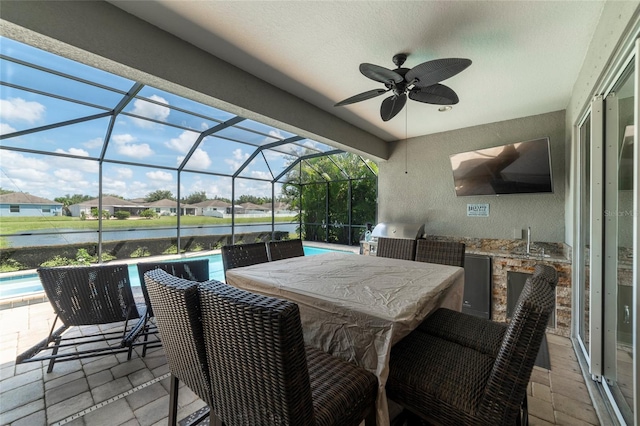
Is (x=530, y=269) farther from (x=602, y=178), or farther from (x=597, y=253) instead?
(x=602, y=178)

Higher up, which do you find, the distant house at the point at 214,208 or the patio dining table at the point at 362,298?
the distant house at the point at 214,208

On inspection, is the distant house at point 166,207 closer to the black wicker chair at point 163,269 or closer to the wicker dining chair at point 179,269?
the black wicker chair at point 163,269

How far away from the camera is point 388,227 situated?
461cm

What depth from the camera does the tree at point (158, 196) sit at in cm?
608

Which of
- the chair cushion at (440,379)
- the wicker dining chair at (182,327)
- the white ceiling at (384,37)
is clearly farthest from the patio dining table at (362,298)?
the white ceiling at (384,37)

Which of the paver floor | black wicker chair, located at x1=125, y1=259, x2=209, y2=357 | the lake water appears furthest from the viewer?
the lake water

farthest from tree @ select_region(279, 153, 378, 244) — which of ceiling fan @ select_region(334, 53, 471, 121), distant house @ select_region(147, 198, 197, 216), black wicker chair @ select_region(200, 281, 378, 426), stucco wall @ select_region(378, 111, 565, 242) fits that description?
black wicker chair @ select_region(200, 281, 378, 426)

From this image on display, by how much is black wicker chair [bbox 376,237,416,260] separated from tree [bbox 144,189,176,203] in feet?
17.2

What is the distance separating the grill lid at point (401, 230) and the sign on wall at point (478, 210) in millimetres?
752

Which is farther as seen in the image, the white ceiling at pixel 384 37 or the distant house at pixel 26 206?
the distant house at pixel 26 206

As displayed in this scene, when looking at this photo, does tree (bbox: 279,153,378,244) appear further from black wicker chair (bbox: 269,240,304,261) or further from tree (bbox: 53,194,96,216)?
tree (bbox: 53,194,96,216)

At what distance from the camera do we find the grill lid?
4.24 metres

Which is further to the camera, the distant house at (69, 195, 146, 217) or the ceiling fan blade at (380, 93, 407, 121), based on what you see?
the distant house at (69, 195, 146, 217)

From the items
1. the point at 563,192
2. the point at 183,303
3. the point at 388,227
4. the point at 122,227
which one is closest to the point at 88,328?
the point at 183,303
